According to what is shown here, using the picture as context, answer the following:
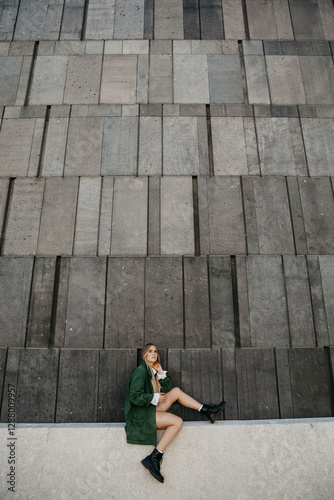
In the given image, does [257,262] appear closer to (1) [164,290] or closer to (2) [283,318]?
(2) [283,318]

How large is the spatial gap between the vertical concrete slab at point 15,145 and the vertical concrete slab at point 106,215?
1964mm

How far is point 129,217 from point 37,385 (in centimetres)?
388

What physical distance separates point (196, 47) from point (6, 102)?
524 centimetres

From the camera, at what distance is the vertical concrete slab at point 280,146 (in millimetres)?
8242

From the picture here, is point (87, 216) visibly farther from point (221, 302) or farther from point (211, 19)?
point (211, 19)

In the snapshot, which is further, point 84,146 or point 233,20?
point 233,20

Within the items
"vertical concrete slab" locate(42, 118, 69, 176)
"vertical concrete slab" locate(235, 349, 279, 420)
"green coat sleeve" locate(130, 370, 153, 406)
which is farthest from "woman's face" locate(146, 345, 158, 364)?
"vertical concrete slab" locate(42, 118, 69, 176)

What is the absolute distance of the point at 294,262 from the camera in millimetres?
7523

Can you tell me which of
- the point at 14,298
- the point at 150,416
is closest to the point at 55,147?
the point at 14,298

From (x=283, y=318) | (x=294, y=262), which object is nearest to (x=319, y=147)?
(x=294, y=262)

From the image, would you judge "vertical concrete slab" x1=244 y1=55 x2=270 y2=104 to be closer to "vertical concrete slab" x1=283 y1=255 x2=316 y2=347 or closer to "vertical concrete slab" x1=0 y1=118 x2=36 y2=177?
"vertical concrete slab" x1=283 y1=255 x2=316 y2=347

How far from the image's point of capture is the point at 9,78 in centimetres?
922

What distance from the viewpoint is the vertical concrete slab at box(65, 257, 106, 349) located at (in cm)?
701

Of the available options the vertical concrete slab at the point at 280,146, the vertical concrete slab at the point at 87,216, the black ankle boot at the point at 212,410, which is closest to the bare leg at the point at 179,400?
the black ankle boot at the point at 212,410
